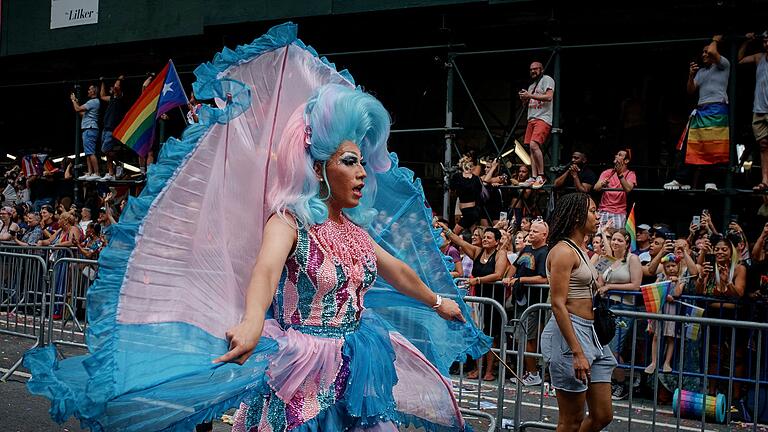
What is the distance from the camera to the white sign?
55.3 feet

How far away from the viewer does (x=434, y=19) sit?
41.9 ft

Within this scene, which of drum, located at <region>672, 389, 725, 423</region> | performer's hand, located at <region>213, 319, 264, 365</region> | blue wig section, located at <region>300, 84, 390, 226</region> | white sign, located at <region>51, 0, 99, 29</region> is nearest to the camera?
performer's hand, located at <region>213, 319, 264, 365</region>

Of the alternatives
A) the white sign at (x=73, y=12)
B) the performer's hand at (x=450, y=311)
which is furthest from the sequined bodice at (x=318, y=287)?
the white sign at (x=73, y=12)

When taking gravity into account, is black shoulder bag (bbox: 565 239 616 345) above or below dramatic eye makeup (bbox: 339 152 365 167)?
below

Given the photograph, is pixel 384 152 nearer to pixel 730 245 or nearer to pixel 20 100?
pixel 730 245

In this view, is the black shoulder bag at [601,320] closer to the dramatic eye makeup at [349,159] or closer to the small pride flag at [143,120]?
the dramatic eye makeup at [349,159]

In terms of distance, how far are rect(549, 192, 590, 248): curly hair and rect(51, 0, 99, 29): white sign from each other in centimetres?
1341

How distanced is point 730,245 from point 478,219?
386cm

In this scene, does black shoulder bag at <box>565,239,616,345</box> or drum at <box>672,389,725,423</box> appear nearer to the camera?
black shoulder bag at <box>565,239,616,345</box>

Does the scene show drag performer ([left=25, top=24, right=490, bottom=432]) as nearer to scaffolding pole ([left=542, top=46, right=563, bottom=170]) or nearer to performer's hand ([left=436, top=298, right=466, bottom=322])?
performer's hand ([left=436, top=298, right=466, bottom=322])

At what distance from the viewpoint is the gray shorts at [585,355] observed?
5223 mm

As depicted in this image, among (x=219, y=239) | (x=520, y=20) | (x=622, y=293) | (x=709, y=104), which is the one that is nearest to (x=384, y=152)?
(x=219, y=239)

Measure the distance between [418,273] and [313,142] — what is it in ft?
3.55

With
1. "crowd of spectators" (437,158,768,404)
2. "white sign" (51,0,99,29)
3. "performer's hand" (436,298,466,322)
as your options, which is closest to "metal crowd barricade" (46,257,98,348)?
"crowd of spectators" (437,158,768,404)
